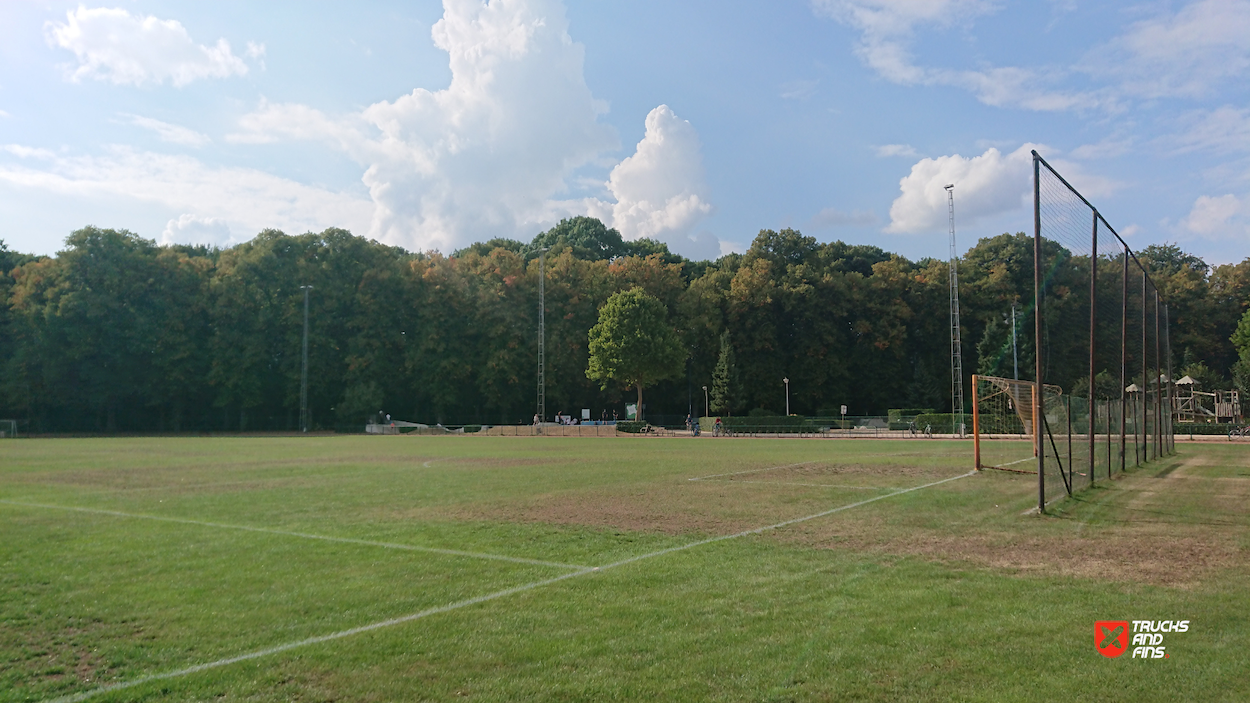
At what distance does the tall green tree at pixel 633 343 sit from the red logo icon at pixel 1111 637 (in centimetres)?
5898

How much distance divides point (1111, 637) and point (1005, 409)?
103ft

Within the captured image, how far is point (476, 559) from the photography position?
8.62 meters

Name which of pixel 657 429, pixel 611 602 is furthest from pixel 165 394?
pixel 611 602

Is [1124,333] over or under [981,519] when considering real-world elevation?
over

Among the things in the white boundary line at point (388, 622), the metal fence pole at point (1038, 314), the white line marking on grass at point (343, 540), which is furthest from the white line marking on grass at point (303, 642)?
the metal fence pole at point (1038, 314)

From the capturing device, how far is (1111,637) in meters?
5.55

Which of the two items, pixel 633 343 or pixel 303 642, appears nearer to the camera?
Answer: pixel 303 642

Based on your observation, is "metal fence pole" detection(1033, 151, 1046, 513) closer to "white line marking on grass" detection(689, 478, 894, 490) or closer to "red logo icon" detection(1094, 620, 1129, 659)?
"white line marking on grass" detection(689, 478, 894, 490)

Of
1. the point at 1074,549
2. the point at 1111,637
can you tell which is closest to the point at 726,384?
the point at 1074,549

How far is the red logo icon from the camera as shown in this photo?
5270 millimetres

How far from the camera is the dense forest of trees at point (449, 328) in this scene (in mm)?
64000

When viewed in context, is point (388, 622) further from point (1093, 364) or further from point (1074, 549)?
point (1093, 364)

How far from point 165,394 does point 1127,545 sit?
73.1 meters

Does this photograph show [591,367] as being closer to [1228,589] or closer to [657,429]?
[657,429]
